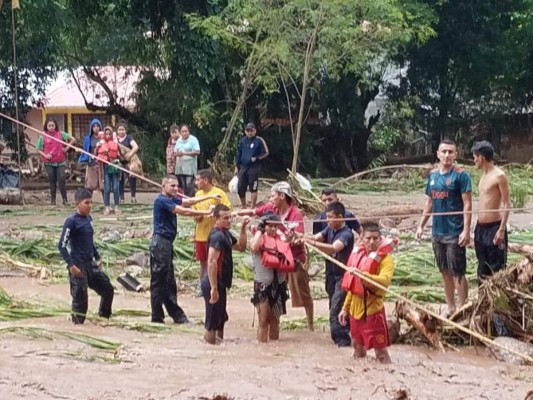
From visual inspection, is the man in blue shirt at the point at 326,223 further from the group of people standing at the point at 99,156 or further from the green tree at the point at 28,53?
the green tree at the point at 28,53

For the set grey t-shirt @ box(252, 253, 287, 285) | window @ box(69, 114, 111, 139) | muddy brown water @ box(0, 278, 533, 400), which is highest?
window @ box(69, 114, 111, 139)

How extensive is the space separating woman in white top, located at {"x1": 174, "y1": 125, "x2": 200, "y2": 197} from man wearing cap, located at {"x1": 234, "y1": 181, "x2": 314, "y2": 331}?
331 inches

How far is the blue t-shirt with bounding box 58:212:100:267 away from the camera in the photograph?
391 inches

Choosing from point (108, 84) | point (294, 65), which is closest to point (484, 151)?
point (294, 65)

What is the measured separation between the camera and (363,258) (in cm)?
844

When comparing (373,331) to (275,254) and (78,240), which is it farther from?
(78,240)

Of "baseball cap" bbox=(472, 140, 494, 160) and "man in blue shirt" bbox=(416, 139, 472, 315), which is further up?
"baseball cap" bbox=(472, 140, 494, 160)

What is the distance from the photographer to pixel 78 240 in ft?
32.8

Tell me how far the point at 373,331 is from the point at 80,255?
3.08 meters

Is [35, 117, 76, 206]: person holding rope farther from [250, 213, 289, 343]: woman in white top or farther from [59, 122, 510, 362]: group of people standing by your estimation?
[250, 213, 289, 343]: woman in white top

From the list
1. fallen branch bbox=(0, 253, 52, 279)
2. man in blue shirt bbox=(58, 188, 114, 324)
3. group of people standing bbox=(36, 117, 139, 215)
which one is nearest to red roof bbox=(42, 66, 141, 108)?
group of people standing bbox=(36, 117, 139, 215)

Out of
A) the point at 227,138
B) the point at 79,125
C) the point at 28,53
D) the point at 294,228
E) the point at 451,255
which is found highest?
the point at 28,53

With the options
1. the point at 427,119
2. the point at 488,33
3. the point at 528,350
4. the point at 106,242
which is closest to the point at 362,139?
the point at 427,119

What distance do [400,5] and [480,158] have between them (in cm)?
1755
